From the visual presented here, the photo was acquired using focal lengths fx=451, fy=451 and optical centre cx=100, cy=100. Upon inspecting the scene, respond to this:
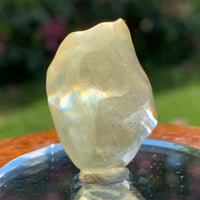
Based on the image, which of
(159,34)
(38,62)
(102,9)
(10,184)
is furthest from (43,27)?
(10,184)

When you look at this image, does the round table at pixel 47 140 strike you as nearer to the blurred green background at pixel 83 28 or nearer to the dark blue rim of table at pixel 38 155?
the dark blue rim of table at pixel 38 155

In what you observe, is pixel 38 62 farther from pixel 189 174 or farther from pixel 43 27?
pixel 189 174

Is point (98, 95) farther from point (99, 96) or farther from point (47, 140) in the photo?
point (47, 140)

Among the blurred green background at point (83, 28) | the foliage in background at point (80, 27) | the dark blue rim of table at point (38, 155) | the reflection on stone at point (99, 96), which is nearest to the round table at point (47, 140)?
the dark blue rim of table at point (38, 155)

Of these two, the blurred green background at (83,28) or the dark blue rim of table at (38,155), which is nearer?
the dark blue rim of table at (38,155)

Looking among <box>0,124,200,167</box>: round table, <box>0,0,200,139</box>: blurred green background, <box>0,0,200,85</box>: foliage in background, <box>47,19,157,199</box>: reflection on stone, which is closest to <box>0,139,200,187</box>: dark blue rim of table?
<box>0,124,200,167</box>: round table
